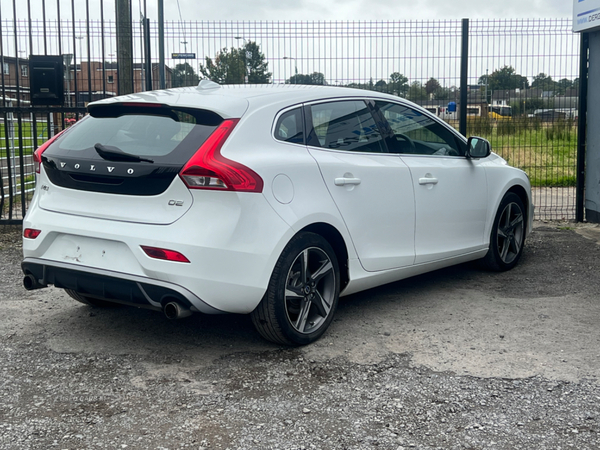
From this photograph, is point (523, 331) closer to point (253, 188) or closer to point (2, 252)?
point (253, 188)

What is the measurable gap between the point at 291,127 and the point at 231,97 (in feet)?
1.36

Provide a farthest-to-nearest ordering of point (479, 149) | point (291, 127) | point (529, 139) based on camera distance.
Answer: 1. point (529, 139)
2. point (479, 149)
3. point (291, 127)

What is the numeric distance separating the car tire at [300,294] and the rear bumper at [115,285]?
357 mm

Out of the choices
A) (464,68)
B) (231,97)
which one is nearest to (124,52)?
(464,68)

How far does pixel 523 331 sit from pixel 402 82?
17.1ft

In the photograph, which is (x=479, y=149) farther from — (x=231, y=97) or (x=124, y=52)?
(x=124, y=52)

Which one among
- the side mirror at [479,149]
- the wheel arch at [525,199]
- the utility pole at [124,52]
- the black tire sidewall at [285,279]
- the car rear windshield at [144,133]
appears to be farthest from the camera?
the utility pole at [124,52]

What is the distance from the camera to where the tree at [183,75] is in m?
9.23

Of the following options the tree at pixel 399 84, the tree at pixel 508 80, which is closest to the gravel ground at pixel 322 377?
the tree at pixel 399 84

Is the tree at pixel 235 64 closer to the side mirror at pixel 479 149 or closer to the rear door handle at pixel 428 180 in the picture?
the side mirror at pixel 479 149

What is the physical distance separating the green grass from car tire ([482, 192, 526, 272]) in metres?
2.80

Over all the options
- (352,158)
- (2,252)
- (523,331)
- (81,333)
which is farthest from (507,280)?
(2,252)

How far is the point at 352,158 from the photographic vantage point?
4.70 m

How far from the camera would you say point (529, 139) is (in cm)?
961
